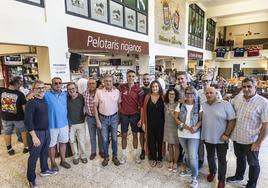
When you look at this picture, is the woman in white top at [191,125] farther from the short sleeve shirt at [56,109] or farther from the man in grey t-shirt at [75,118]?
the short sleeve shirt at [56,109]

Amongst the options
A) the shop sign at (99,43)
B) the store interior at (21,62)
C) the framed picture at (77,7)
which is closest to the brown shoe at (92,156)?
the store interior at (21,62)

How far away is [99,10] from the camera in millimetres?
5113

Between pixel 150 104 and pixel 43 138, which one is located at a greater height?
Answer: pixel 150 104

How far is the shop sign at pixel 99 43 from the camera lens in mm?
4438

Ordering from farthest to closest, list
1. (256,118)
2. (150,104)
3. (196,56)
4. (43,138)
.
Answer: (196,56) < (150,104) < (43,138) < (256,118)

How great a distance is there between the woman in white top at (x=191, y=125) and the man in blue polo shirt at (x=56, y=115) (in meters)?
1.70

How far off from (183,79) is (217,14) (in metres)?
11.2

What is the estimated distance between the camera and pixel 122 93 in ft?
10.4

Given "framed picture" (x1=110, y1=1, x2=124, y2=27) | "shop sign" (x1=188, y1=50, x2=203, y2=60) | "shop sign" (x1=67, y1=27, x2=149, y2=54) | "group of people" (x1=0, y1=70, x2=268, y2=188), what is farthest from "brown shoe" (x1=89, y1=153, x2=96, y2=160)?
"shop sign" (x1=188, y1=50, x2=203, y2=60)

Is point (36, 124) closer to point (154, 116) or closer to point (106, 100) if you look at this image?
point (106, 100)

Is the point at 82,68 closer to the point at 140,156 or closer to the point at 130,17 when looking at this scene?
the point at 130,17

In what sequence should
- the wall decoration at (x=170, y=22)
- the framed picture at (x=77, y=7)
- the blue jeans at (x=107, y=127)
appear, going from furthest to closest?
1. the wall decoration at (x=170, y=22)
2. the framed picture at (x=77, y=7)
3. the blue jeans at (x=107, y=127)

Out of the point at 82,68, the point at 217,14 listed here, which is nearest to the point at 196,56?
the point at 217,14

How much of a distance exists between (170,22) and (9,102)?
730 centimetres
